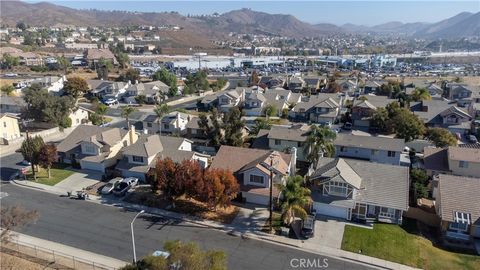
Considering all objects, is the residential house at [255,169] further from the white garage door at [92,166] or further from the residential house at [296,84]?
the residential house at [296,84]

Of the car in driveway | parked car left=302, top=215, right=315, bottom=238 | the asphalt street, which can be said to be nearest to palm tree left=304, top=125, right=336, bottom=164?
parked car left=302, top=215, right=315, bottom=238

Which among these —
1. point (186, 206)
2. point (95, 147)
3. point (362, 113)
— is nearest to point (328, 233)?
point (186, 206)

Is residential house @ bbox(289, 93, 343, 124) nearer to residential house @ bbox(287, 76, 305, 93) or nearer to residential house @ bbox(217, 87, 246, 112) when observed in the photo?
residential house @ bbox(217, 87, 246, 112)

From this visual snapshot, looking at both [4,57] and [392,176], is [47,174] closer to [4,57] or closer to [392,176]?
[392,176]

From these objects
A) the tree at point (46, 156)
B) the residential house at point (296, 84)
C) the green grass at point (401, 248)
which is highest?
the residential house at point (296, 84)

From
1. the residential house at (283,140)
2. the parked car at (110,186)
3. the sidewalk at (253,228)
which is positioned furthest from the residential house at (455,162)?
the parked car at (110,186)
